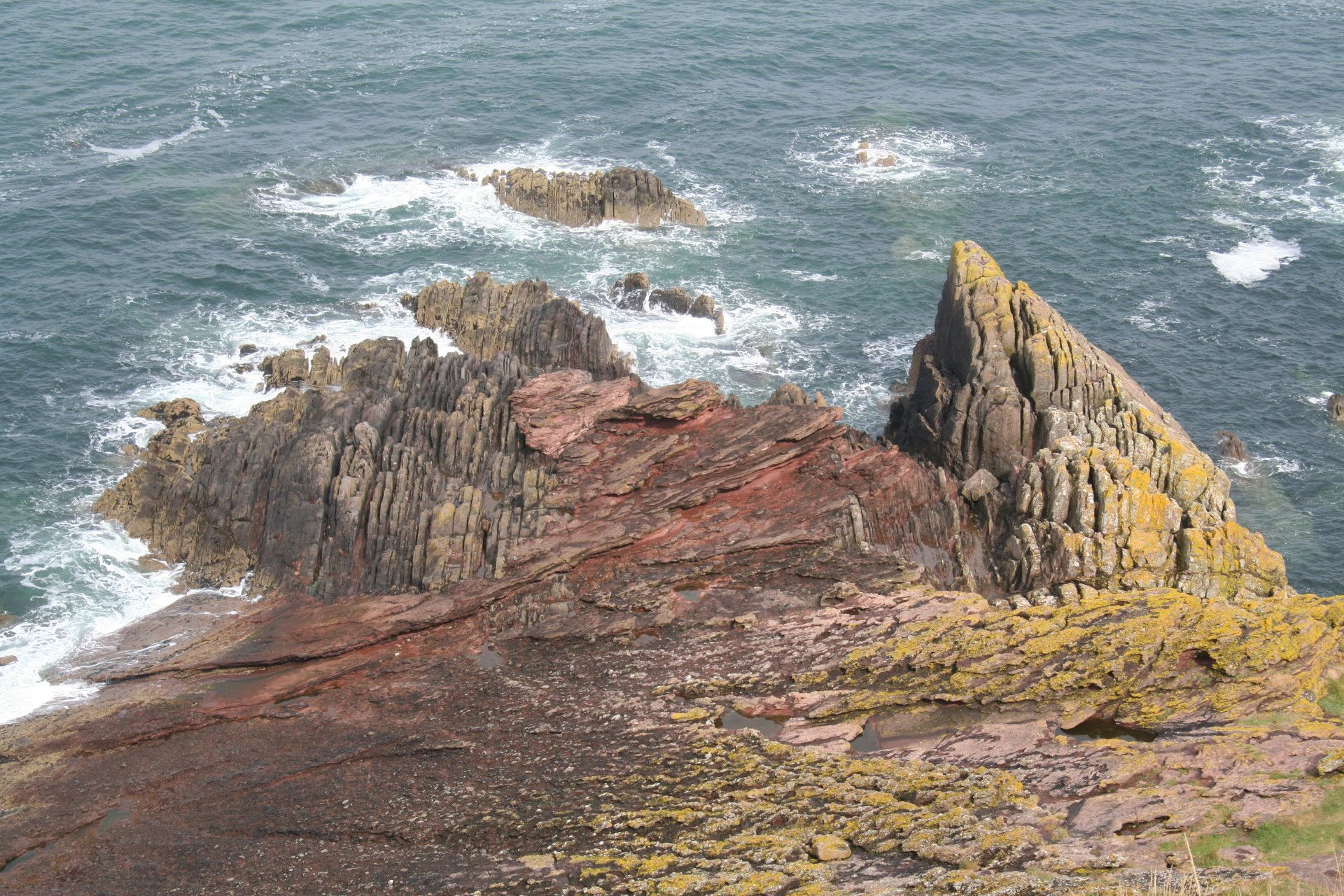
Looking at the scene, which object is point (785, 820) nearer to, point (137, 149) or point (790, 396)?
point (790, 396)

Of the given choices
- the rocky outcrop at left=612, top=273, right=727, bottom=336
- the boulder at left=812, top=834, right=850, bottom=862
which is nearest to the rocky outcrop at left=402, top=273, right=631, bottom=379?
the rocky outcrop at left=612, top=273, right=727, bottom=336

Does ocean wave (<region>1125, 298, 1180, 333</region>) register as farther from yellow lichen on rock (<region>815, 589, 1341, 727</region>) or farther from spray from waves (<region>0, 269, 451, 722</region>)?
spray from waves (<region>0, 269, 451, 722</region>)

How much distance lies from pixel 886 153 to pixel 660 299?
34657mm

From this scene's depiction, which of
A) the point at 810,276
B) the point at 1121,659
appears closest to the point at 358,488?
the point at 1121,659

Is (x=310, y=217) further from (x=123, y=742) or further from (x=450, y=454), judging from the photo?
(x=123, y=742)

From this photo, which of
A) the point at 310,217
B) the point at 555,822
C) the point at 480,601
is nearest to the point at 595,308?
the point at 310,217

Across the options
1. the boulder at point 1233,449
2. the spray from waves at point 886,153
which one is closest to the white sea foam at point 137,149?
the spray from waves at point 886,153

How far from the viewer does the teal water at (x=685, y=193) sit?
2771 inches

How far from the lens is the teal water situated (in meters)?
70.4

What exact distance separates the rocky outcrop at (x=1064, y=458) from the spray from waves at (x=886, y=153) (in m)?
45.0

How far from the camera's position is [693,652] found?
Result: 4466 centimetres

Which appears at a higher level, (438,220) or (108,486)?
(438,220)

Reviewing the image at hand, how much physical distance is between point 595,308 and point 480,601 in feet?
122

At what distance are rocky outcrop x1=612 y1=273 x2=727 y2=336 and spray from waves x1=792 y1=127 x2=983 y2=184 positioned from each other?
27737 millimetres
